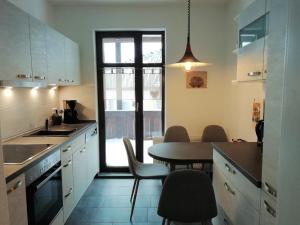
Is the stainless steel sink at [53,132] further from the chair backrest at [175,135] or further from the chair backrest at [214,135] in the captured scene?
the chair backrest at [214,135]

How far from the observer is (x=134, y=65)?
4.24 m

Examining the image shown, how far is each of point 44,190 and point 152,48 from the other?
2918mm

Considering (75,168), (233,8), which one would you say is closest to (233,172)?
(75,168)

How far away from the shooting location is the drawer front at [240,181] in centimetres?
148

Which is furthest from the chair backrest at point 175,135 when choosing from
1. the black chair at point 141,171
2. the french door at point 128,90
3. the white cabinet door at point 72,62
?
the white cabinet door at point 72,62

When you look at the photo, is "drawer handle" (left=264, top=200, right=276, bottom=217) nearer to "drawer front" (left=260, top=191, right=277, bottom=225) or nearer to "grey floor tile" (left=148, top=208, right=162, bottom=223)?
"drawer front" (left=260, top=191, right=277, bottom=225)

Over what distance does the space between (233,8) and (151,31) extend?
1.33 metres

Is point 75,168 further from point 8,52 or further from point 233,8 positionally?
point 233,8

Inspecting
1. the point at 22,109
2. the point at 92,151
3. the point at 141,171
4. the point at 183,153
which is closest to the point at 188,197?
the point at 183,153

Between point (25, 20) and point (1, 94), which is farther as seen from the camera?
point (1, 94)

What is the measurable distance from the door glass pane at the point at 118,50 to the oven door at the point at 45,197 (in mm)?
2341

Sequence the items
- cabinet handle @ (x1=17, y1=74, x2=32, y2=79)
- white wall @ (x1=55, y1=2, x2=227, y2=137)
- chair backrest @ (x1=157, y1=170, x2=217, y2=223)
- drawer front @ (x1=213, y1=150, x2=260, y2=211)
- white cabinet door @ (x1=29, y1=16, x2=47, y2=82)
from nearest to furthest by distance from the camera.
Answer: drawer front @ (x1=213, y1=150, x2=260, y2=211), chair backrest @ (x1=157, y1=170, x2=217, y2=223), cabinet handle @ (x1=17, y1=74, x2=32, y2=79), white cabinet door @ (x1=29, y1=16, x2=47, y2=82), white wall @ (x1=55, y1=2, x2=227, y2=137)

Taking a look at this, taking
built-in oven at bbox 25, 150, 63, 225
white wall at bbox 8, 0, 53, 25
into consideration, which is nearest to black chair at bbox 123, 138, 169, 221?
built-in oven at bbox 25, 150, 63, 225

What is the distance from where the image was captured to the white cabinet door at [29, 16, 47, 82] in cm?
243
